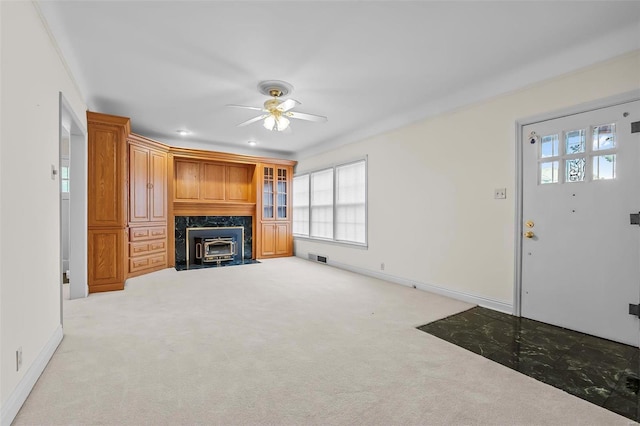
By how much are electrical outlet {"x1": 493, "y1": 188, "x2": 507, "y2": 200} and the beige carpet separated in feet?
4.40

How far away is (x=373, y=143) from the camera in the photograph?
531 cm

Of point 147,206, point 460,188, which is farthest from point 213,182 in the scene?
point 460,188

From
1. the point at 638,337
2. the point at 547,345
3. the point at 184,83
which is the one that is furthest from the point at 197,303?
the point at 638,337

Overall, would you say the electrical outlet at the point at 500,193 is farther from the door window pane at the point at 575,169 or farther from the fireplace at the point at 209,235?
Answer: the fireplace at the point at 209,235

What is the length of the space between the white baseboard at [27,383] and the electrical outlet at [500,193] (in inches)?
171

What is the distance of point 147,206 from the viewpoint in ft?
18.0

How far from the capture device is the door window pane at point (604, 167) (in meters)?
2.73

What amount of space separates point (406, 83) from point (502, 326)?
283 cm

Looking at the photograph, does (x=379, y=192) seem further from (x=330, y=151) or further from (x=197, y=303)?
(x=197, y=303)

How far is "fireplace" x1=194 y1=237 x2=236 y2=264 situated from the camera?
6.68m

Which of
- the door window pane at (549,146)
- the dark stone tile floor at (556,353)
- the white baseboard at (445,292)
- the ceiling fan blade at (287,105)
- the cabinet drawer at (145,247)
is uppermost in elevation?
the ceiling fan blade at (287,105)

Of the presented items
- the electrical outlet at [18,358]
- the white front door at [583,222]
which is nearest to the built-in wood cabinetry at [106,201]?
the electrical outlet at [18,358]

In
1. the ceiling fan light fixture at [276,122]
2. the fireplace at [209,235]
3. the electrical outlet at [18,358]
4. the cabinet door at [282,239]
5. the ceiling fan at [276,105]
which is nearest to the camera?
the electrical outlet at [18,358]

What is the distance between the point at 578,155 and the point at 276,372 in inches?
131
